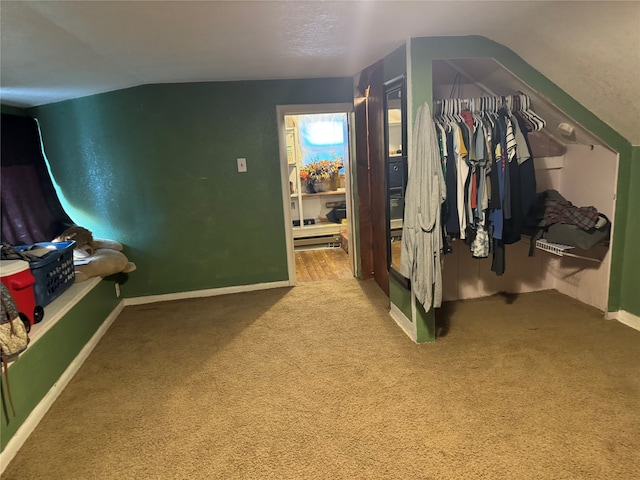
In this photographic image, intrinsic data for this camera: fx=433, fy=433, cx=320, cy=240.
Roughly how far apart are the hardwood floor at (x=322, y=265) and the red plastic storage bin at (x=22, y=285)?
2479mm

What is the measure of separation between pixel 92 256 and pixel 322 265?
2.44 meters

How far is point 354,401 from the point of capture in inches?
89.8

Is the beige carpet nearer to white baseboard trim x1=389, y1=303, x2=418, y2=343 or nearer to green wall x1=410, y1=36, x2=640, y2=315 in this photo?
white baseboard trim x1=389, y1=303, x2=418, y2=343

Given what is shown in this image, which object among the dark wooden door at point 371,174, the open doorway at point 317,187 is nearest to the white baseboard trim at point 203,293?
the dark wooden door at point 371,174

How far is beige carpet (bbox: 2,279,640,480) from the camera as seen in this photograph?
185 cm

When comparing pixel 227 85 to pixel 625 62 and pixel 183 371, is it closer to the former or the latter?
pixel 183 371

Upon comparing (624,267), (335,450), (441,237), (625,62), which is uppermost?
(625,62)

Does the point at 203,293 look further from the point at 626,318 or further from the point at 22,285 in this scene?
the point at 626,318

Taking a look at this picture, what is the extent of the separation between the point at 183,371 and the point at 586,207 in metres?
2.96

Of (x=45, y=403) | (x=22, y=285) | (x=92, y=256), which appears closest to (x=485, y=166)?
(x=22, y=285)

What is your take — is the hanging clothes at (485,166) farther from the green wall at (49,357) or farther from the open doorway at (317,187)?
the open doorway at (317,187)

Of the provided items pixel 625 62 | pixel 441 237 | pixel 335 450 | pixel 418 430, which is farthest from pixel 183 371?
pixel 625 62

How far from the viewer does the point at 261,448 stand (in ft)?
6.46

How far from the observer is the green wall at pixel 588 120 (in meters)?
2.54
